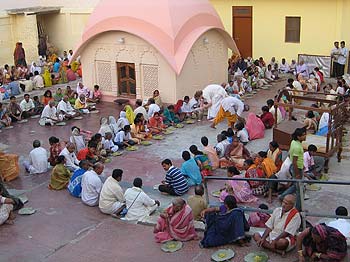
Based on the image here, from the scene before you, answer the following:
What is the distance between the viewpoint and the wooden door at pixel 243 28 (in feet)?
72.1

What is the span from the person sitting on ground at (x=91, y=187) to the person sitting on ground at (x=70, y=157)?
1.39 meters

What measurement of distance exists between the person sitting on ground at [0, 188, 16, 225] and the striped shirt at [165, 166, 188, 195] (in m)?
2.97

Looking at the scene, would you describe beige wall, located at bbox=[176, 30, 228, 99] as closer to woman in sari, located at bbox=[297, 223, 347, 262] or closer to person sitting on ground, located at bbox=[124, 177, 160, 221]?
person sitting on ground, located at bbox=[124, 177, 160, 221]

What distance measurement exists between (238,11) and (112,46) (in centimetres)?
718

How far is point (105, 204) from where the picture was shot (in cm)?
927

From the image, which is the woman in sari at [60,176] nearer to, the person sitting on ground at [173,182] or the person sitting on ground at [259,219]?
the person sitting on ground at [173,182]

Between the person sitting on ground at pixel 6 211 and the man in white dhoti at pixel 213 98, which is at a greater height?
the man in white dhoti at pixel 213 98

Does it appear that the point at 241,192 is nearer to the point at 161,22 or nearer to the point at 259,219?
the point at 259,219

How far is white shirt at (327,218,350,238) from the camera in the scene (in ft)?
24.0

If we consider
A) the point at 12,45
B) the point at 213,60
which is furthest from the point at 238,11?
the point at 12,45

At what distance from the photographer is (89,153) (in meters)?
11.9

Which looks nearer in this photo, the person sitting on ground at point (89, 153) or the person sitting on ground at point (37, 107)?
the person sitting on ground at point (89, 153)

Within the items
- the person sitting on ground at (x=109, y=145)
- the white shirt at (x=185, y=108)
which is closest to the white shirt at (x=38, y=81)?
the white shirt at (x=185, y=108)

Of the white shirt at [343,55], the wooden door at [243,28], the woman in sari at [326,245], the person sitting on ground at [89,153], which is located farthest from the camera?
the wooden door at [243,28]
